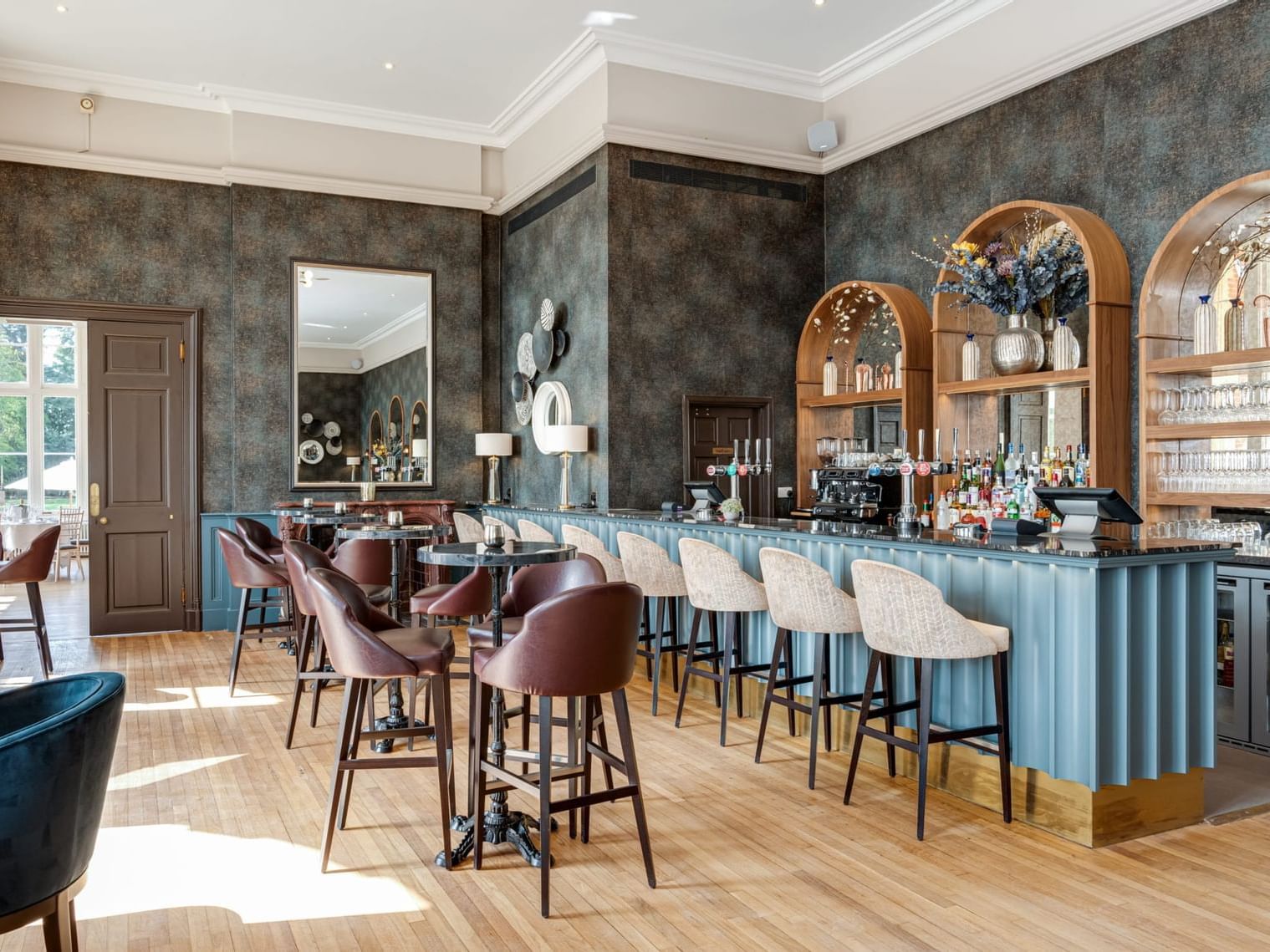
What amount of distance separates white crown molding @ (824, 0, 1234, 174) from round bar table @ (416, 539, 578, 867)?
4645 millimetres

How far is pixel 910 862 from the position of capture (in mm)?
3375

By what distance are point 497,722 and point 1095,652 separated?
2.11 m

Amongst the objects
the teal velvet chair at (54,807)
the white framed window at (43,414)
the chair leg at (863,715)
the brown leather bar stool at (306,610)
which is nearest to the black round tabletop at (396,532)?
the brown leather bar stool at (306,610)

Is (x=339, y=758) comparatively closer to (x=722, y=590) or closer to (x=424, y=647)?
(x=424, y=647)

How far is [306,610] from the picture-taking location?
4.29 m

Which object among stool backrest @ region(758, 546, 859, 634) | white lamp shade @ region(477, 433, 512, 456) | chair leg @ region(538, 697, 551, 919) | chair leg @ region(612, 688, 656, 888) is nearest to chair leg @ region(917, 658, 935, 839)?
stool backrest @ region(758, 546, 859, 634)

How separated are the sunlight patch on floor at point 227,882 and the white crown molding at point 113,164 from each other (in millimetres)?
6288

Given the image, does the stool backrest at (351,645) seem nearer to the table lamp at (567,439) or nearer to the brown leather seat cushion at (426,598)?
the brown leather seat cushion at (426,598)

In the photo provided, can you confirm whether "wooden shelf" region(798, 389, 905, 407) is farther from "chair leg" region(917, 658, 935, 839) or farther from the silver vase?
"chair leg" region(917, 658, 935, 839)

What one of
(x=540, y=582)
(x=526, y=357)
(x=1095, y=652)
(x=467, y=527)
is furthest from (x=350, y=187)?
(x=1095, y=652)

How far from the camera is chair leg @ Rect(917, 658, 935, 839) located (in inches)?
141

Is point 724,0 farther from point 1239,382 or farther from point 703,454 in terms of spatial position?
point 1239,382

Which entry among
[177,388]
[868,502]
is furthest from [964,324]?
[177,388]

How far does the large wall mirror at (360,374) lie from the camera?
8.68 meters
